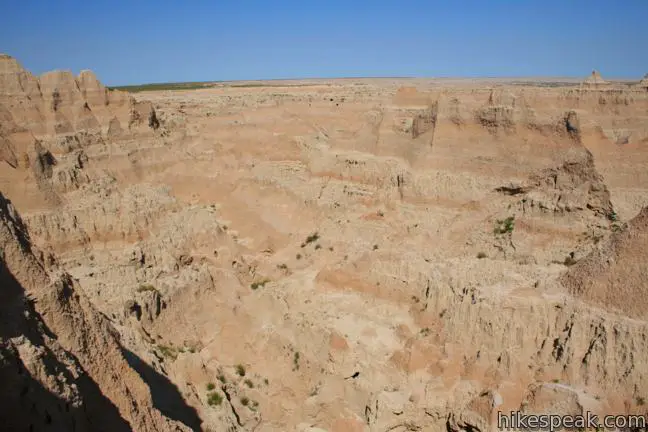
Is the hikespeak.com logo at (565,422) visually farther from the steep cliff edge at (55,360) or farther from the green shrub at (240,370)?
the steep cliff edge at (55,360)

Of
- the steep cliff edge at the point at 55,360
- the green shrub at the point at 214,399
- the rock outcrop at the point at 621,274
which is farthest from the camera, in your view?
the green shrub at the point at 214,399

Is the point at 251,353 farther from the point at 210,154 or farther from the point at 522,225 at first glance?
the point at 210,154

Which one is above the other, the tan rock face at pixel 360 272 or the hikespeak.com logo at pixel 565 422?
the tan rock face at pixel 360 272

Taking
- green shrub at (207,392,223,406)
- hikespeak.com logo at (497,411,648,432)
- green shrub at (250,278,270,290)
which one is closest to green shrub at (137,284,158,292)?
green shrub at (207,392,223,406)

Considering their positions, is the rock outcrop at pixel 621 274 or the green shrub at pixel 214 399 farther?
the green shrub at pixel 214 399

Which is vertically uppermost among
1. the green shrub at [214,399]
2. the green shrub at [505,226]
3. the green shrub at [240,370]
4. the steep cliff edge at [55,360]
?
the green shrub at [505,226]

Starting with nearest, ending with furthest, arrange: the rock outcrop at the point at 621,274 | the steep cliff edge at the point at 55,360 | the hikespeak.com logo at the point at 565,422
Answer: the steep cliff edge at the point at 55,360 → the hikespeak.com logo at the point at 565,422 → the rock outcrop at the point at 621,274

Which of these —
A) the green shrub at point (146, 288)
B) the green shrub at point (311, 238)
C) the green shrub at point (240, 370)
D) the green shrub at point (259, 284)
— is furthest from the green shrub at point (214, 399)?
the green shrub at point (311, 238)
